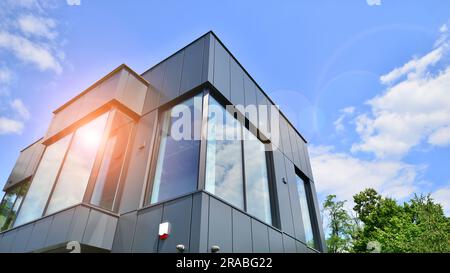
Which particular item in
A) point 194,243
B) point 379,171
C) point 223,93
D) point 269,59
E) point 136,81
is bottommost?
point 194,243

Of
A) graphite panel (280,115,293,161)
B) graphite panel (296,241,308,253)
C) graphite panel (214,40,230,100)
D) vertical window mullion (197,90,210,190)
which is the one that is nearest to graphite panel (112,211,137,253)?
vertical window mullion (197,90,210,190)

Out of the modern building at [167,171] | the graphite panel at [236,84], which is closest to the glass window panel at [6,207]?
the modern building at [167,171]

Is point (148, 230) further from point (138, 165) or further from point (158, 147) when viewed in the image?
point (158, 147)

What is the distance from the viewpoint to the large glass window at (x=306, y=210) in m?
7.73

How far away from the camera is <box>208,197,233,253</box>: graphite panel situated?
3891 millimetres

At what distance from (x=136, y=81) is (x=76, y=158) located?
2.40m

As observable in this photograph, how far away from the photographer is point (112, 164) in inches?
220

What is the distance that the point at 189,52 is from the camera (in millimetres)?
6191

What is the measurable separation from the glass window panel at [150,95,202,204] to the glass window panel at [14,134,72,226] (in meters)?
2.68

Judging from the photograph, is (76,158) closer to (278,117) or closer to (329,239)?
(278,117)

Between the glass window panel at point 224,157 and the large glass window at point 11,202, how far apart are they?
872 centimetres

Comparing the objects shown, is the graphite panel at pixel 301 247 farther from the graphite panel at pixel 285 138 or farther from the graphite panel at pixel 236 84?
the graphite panel at pixel 236 84

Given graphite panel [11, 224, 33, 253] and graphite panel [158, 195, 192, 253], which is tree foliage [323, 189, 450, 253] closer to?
graphite panel [158, 195, 192, 253]
